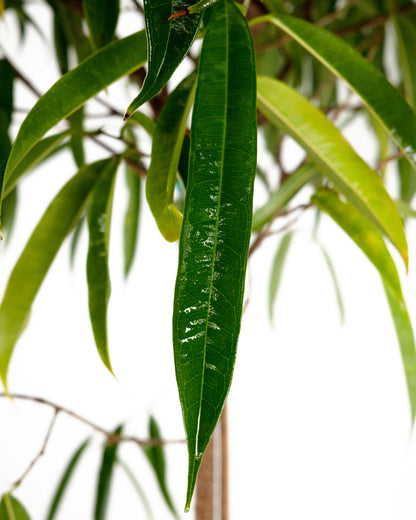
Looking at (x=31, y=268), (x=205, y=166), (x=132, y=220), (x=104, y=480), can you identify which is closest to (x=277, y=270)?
(x=132, y=220)

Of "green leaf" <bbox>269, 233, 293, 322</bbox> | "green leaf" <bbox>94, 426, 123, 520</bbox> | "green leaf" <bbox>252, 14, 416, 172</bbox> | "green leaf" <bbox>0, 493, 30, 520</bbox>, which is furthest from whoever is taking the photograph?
"green leaf" <bbox>269, 233, 293, 322</bbox>

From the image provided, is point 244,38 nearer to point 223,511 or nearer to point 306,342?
point 223,511

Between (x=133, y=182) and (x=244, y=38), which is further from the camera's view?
(x=133, y=182)

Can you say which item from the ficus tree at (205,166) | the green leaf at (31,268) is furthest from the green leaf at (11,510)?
the green leaf at (31,268)

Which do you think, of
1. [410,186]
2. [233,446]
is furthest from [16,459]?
[410,186]

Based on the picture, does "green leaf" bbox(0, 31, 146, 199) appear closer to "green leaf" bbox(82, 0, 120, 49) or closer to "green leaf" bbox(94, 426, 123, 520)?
"green leaf" bbox(82, 0, 120, 49)

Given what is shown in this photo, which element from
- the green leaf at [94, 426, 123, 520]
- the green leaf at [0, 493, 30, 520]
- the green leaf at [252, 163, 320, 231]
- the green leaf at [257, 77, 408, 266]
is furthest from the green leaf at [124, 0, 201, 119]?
the green leaf at [94, 426, 123, 520]
